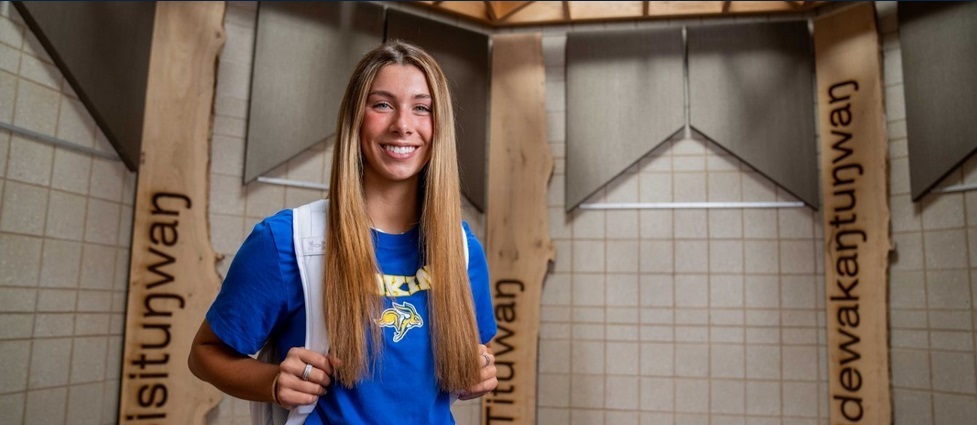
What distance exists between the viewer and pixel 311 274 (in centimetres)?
98

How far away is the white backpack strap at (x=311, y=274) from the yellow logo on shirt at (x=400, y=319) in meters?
0.09

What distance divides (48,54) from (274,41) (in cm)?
114

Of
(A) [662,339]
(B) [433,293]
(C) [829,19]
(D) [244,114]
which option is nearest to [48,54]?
(D) [244,114]

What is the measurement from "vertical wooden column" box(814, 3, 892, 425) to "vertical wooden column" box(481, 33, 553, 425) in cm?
160

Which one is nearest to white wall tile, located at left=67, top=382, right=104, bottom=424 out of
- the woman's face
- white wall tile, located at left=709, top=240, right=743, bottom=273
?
the woman's face

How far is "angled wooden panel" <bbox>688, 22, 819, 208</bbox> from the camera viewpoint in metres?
3.99

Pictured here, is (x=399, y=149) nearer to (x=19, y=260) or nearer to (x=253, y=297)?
(x=253, y=297)

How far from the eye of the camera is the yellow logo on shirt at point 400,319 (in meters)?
1.02

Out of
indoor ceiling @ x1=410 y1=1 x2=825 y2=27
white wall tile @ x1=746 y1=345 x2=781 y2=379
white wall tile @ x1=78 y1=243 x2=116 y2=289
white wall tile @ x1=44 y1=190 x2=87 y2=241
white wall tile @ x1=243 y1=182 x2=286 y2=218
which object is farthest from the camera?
indoor ceiling @ x1=410 y1=1 x2=825 y2=27

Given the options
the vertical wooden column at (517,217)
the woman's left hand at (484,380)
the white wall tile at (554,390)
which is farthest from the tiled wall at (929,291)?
the woman's left hand at (484,380)

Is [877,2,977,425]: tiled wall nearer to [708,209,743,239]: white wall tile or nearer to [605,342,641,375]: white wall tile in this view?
[708,209,743,239]: white wall tile

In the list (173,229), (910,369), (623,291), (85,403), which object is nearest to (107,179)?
(173,229)

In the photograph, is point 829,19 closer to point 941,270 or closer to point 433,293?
point 941,270

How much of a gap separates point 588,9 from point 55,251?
3.20 metres
